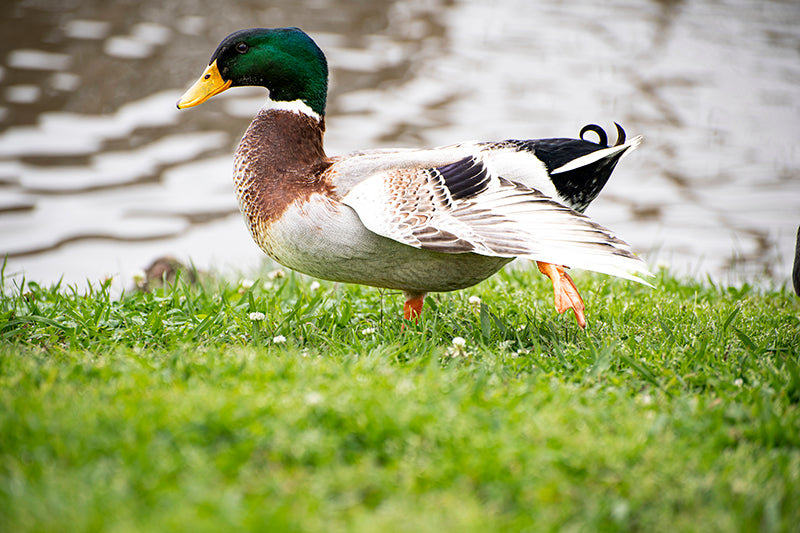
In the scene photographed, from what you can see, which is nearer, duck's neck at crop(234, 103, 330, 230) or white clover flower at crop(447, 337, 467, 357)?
white clover flower at crop(447, 337, 467, 357)

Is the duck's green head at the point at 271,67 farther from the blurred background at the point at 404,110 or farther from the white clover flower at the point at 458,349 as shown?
the blurred background at the point at 404,110

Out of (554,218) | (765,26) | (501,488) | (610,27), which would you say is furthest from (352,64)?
(501,488)

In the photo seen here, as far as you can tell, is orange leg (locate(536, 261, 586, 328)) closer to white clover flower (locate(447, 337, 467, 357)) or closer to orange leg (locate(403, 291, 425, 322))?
white clover flower (locate(447, 337, 467, 357))

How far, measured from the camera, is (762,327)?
3939 millimetres

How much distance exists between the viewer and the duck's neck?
3744 mm

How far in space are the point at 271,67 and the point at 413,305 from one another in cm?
140

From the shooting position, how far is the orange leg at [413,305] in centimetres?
407

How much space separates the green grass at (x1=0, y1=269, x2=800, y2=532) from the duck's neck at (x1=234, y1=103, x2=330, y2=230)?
0.61 metres

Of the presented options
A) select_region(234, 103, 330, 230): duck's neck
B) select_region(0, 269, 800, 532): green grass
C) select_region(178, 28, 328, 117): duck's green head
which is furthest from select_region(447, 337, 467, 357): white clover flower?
select_region(178, 28, 328, 117): duck's green head

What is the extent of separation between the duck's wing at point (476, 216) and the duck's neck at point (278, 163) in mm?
214

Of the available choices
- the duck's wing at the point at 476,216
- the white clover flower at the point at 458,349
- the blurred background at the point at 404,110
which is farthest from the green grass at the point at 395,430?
the blurred background at the point at 404,110

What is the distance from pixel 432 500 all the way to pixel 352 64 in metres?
9.01

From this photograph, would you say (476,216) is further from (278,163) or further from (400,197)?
(278,163)

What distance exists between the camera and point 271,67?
3971mm
